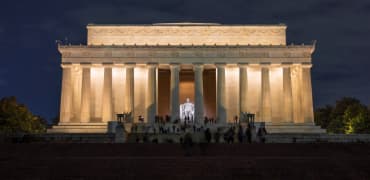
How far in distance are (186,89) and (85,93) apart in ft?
59.7

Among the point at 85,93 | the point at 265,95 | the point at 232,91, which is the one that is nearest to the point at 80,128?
the point at 85,93

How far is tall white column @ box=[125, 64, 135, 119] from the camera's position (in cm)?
6456

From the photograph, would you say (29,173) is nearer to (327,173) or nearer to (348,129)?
(327,173)

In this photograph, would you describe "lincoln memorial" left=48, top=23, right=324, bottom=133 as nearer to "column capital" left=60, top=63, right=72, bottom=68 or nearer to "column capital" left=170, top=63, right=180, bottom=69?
"column capital" left=60, top=63, right=72, bottom=68

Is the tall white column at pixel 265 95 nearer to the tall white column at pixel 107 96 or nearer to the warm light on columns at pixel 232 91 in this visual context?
the warm light on columns at pixel 232 91

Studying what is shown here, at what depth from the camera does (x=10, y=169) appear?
25.5m

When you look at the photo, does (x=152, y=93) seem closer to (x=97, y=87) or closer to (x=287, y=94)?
(x=97, y=87)

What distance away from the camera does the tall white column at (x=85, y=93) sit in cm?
6425

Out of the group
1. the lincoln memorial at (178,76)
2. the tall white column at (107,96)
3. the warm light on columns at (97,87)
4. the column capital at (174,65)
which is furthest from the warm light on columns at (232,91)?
the warm light on columns at (97,87)

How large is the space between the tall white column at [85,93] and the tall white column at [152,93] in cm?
787

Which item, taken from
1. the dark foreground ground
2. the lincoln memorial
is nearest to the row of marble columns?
the lincoln memorial

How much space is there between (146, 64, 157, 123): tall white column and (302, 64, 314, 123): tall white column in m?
19.5

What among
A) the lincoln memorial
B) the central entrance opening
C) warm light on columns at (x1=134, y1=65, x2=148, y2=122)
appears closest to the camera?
the lincoln memorial

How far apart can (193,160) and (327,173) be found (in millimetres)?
7197
